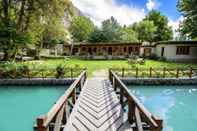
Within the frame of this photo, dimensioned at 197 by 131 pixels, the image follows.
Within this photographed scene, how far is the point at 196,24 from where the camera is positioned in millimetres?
25078

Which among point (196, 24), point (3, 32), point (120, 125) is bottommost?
point (120, 125)

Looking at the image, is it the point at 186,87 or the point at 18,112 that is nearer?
the point at 18,112

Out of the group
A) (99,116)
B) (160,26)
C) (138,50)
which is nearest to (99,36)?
(138,50)

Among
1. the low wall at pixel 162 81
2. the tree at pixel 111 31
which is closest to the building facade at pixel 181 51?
the tree at pixel 111 31

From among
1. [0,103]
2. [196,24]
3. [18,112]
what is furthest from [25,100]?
[196,24]

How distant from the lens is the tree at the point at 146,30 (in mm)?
43312

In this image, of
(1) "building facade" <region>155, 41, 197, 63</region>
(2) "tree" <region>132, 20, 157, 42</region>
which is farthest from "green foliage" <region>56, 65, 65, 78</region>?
(2) "tree" <region>132, 20, 157, 42</region>

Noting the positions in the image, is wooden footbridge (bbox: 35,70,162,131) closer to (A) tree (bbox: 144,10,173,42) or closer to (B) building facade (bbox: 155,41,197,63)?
(B) building facade (bbox: 155,41,197,63)

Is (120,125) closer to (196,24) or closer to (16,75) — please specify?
(16,75)

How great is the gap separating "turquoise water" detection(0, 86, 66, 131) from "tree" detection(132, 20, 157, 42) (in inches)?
1309

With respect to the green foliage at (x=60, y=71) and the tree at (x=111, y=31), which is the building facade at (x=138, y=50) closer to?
the tree at (x=111, y=31)

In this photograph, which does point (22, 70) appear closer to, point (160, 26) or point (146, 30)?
point (146, 30)

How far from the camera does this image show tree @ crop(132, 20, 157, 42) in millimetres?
43312

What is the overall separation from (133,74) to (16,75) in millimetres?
8470
